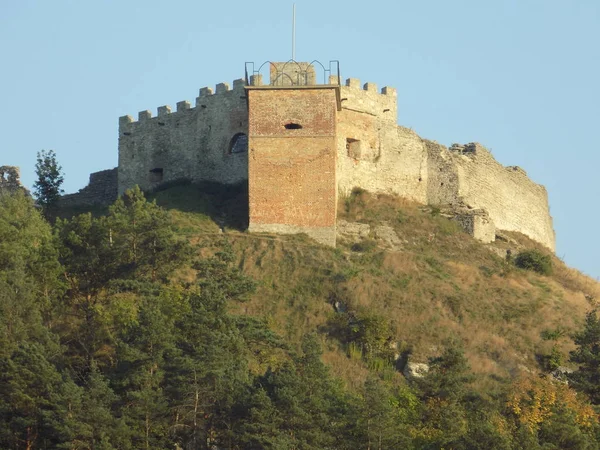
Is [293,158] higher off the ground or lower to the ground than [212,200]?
higher

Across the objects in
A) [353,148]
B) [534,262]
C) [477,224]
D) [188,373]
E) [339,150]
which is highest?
[353,148]

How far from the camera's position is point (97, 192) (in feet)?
189

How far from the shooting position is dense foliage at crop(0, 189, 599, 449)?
36.1 metres

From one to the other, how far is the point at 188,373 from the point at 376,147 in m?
18.4

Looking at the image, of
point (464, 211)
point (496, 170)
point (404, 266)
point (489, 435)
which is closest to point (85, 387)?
point (489, 435)

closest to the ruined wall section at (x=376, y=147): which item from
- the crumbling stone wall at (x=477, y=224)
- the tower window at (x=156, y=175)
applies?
the crumbling stone wall at (x=477, y=224)

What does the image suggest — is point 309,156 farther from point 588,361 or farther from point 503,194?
point 503,194

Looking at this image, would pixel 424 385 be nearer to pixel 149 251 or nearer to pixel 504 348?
pixel 504 348

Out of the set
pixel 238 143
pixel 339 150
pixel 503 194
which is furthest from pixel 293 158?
pixel 503 194

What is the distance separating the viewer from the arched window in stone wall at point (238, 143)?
53.2 metres

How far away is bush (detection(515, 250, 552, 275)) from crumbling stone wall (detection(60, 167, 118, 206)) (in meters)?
15.3

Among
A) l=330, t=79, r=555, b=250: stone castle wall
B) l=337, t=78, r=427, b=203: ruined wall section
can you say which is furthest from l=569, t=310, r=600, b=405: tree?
l=337, t=78, r=427, b=203: ruined wall section

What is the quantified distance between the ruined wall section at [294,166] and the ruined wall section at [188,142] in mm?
3856

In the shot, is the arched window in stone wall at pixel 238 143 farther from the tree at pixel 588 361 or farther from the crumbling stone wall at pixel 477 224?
the tree at pixel 588 361
